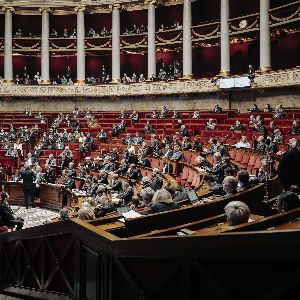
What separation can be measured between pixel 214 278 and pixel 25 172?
11160 millimetres

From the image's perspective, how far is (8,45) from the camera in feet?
81.5

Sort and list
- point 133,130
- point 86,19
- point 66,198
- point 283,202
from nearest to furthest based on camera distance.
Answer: point 283,202 < point 66,198 < point 133,130 < point 86,19

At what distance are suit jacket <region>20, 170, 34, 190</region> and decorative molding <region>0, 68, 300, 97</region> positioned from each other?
9.81 meters

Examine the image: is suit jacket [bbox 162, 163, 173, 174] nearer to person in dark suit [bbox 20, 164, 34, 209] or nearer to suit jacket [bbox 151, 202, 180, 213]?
person in dark suit [bbox 20, 164, 34, 209]

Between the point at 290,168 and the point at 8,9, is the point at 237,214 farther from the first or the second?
the point at 8,9

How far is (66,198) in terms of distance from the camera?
1284 centimetres

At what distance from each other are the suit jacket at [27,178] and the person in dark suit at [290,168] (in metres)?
9.33

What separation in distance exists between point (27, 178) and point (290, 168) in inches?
372

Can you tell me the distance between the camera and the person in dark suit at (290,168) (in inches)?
196

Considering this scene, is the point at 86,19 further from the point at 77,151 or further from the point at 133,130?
the point at 77,151

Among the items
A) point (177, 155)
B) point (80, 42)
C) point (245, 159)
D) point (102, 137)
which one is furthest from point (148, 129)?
point (80, 42)

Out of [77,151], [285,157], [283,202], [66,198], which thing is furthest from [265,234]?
[77,151]

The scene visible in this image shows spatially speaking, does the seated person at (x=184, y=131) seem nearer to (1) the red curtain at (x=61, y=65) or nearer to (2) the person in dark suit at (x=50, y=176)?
(2) the person in dark suit at (x=50, y=176)

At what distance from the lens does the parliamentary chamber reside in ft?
8.23
